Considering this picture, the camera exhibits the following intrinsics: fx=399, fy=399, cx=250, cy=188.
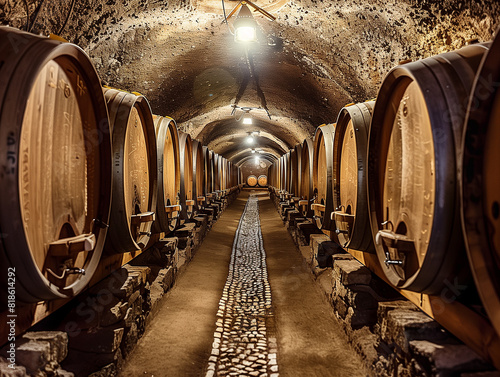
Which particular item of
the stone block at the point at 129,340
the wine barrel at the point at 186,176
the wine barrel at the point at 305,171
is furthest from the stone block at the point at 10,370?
the wine barrel at the point at 305,171

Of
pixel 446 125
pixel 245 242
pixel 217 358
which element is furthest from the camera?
pixel 245 242

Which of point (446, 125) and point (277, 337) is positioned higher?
point (446, 125)

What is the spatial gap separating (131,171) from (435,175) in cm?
191

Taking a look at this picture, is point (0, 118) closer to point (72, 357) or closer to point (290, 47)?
point (72, 357)

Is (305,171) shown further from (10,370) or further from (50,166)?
(10,370)

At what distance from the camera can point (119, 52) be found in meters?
4.27

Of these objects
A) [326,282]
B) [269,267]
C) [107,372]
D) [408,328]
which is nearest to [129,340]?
[107,372]

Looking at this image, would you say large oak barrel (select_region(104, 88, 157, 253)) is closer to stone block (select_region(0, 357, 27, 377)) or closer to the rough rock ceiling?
the rough rock ceiling

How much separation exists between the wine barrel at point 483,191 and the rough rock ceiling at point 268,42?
152 cm

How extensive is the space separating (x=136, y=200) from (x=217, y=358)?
1.32m

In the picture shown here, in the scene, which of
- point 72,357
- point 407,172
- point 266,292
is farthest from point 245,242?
point 407,172

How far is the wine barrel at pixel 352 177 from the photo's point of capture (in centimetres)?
259

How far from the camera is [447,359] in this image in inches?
58.8

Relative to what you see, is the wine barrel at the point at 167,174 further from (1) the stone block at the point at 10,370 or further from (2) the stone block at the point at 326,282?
(1) the stone block at the point at 10,370
